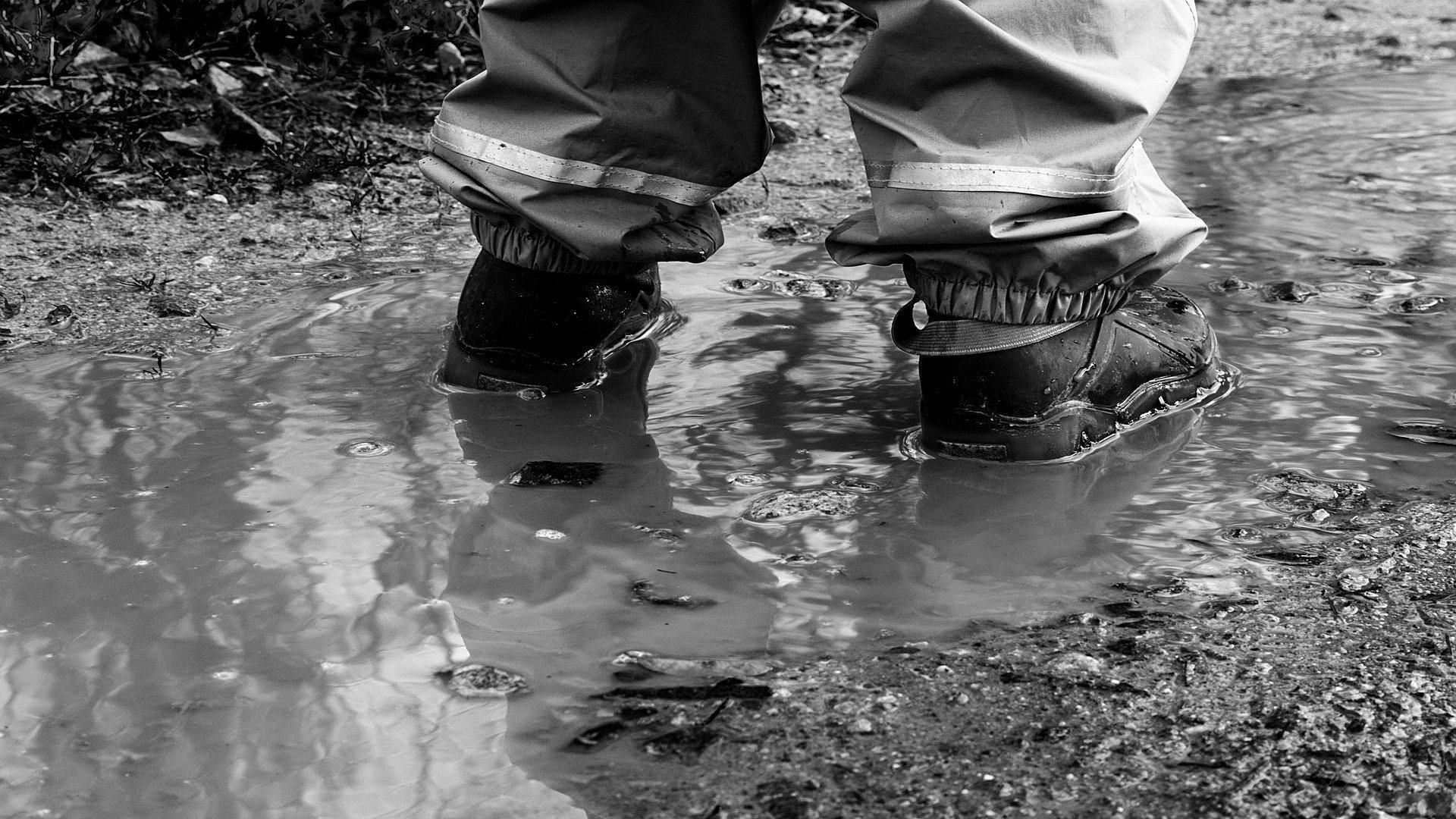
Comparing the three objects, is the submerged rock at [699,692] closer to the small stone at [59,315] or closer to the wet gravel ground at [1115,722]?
the wet gravel ground at [1115,722]

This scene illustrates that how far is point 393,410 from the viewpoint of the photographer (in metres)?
1.96

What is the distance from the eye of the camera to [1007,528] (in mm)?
1633

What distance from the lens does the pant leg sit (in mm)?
1881

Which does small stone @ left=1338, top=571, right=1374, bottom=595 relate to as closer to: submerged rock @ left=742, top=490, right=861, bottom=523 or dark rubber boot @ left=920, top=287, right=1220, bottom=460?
dark rubber boot @ left=920, top=287, right=1220, bottom=460

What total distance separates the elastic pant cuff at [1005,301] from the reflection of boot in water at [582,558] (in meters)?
0.43

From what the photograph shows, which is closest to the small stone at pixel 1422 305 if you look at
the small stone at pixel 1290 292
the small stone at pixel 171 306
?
the small stone at pixel 1290 292

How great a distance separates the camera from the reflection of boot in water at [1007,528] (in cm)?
147

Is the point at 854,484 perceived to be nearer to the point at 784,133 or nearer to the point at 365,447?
the point at 365,447

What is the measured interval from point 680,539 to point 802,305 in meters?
0.88

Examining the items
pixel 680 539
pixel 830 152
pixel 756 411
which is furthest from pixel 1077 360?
pixel 830 152

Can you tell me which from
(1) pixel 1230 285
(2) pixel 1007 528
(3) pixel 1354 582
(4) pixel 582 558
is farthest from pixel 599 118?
(1) pixel 1230 285

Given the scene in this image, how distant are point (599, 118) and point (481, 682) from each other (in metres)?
0.91

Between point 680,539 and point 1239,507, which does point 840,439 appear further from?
point 1239,507

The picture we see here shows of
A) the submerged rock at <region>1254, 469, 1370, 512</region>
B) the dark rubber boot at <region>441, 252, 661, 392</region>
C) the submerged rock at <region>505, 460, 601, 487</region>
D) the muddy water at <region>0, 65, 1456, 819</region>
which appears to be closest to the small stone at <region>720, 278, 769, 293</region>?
the muddy water at <region>0, 65, 1456, 819</region>
